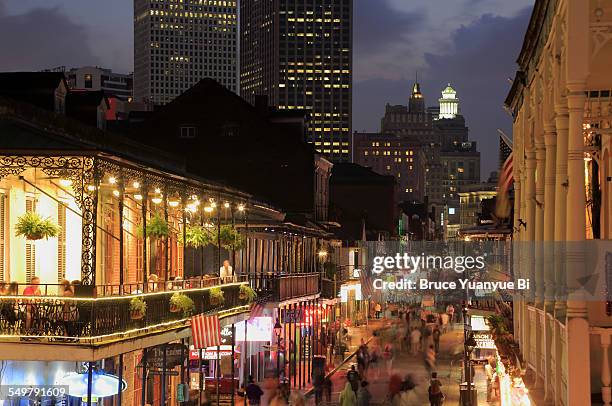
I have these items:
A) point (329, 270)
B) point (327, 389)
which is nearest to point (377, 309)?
point (329, 270)

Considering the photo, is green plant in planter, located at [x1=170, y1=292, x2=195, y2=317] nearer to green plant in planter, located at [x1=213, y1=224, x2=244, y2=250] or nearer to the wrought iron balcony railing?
the wrought iron balcony railing

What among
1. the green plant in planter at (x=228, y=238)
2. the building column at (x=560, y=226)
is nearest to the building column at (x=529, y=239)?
the building column at (x=560, y=226)

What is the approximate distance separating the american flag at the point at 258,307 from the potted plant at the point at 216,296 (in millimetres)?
7990

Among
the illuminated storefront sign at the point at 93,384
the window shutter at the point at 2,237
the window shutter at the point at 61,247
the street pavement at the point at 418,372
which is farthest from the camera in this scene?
the street pavement at the point at 418,372

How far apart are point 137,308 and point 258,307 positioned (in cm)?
1879

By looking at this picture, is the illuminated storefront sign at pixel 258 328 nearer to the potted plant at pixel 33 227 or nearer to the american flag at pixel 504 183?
the american flag at pixel 504 183

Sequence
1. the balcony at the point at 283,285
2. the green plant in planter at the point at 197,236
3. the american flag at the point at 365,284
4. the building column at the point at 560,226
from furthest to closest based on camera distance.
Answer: the american flag at the point at 365,284 < the balcony at the point at 283,285 < the green plant in planter at the point at 197,236 < the building column at the point at 560,226

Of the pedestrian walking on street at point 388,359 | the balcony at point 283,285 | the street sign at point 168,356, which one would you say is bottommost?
A: the pedestrian walking on street at point 388,359

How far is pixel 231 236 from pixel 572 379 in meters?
17.6

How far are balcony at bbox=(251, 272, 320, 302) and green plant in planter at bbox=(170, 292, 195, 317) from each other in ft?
50.6

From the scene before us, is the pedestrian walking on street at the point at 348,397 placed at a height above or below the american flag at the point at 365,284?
below

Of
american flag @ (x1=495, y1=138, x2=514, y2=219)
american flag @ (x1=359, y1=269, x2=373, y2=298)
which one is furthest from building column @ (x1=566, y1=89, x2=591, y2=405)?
american flag @ (x1=359, y1=269, x2=373, y2=298)

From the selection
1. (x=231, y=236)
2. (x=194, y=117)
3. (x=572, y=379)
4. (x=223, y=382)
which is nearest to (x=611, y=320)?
(x=572, y=379)

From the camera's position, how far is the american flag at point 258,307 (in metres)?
37.8
